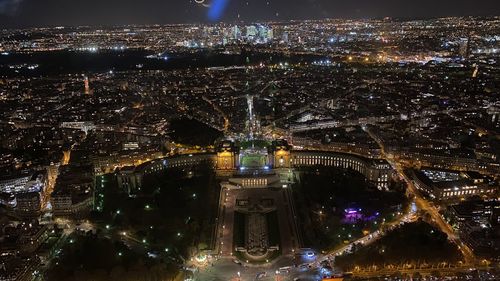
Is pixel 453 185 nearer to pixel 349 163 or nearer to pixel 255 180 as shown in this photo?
pixel 349 163

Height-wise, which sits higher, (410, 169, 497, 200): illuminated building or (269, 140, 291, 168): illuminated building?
(269, 140, 291, 168): illuminated building

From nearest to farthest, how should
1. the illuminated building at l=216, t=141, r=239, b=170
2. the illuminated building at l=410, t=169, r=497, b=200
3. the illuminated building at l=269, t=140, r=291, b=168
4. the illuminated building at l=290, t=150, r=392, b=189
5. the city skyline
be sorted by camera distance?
the city skyline
the illuminated building at l=410, t=169, r=497, b=200
the illuminated building at l=290, t=150, r=392, b=189
the illuminated building at l=269, t=140, r=291, b=168
the illuminated building at l=216, t=141, r=239, b=170

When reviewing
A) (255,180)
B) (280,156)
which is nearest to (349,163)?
(280,156)

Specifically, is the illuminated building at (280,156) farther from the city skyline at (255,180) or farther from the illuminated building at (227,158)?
the illuminated building at (227,158)

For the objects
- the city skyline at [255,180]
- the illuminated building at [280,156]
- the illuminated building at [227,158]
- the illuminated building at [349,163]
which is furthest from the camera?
the illuminated building at [227,158]

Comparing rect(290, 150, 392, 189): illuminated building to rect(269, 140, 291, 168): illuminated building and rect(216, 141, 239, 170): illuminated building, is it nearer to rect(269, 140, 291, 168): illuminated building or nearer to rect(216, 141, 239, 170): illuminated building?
rect(269, 140, 291, 168): illuminated building

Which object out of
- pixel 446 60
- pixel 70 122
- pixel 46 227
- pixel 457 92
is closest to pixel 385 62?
pixel 446 60

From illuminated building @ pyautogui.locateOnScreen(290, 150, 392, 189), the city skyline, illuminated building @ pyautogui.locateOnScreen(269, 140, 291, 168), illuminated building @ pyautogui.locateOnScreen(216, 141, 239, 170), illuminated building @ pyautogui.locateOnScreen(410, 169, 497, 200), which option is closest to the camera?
the city skyline

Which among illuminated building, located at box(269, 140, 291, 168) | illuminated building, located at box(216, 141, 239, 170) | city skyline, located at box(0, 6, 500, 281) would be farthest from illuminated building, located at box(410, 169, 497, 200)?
illuminated building, located at box(216, 141, 239, 170)

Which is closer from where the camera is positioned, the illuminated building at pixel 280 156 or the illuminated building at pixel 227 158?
the illuminated building at pixel 280 156

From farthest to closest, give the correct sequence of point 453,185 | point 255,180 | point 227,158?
point 227,158 < point 255,180 < point 453,185

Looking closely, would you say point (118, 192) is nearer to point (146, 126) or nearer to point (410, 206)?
point (146, 126)

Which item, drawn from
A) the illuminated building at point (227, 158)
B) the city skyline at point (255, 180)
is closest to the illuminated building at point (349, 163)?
the city skyline at point (255, 180)
